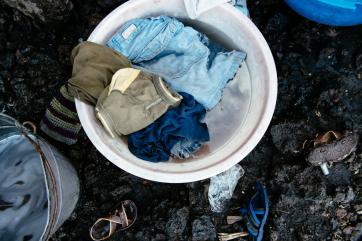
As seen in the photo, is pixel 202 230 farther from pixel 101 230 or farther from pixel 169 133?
pixel 169 133

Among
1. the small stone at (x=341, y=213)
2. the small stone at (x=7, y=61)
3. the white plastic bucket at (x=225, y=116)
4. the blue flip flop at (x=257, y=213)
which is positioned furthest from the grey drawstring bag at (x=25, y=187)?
the small stone at (x=341, y=213)

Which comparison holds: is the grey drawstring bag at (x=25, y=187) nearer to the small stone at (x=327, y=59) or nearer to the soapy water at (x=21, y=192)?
the soapy water at (x=21, y=192)

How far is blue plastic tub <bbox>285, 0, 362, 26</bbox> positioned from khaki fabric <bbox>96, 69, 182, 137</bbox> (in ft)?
2.13

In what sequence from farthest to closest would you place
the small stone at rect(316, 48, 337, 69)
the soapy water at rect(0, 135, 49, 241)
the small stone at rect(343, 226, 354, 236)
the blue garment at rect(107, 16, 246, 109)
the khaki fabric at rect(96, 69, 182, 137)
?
the small stone at rect(316, 48, 337, 69), the small stone at rect(343, 226, 354, 236), the blue garment at rect(107, 16, 246, 109), the khaki fabric at rect(96, 69, 182, 137), the soapy water at rect(0, 135, 49, 241)

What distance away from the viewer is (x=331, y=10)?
1825 millimetres

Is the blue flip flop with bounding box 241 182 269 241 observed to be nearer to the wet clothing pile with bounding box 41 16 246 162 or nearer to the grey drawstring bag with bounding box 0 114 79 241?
the wet clothing pile with bounding box 41 16 246 162

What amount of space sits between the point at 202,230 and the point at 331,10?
39.6 inches

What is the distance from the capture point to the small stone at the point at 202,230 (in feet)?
6.57

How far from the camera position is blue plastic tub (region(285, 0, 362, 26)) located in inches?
69.7

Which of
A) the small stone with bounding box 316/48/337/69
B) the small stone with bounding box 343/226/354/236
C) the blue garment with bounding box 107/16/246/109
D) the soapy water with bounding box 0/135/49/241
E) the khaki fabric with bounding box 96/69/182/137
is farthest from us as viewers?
the small stone with bounding box 316/48/337/69

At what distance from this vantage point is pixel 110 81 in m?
1.72

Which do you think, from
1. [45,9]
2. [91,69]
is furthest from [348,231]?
[45,9]

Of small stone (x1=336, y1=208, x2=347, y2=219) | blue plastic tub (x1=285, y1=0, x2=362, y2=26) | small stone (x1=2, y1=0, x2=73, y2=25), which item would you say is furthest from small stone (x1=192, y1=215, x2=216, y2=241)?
small stone (x1=2, y1=0, x2=73, y2=25)

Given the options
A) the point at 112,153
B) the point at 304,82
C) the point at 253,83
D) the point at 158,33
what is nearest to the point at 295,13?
the point at 304,82
